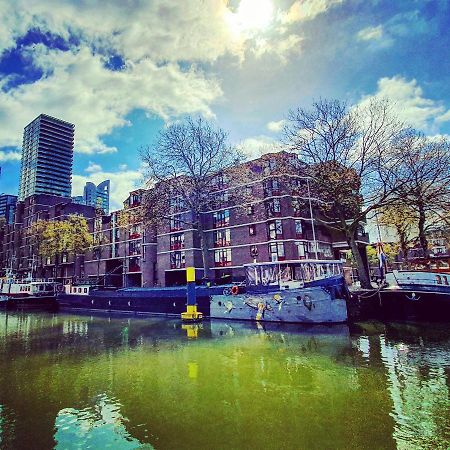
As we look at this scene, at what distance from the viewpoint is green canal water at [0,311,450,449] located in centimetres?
614

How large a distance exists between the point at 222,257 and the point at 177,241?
7.51 metres

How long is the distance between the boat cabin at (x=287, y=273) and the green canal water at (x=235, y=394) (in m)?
6.49

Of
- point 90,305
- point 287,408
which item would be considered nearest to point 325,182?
point 287,408

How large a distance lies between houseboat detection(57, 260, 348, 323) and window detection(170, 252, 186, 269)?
10.8m

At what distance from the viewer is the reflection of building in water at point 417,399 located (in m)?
5.86

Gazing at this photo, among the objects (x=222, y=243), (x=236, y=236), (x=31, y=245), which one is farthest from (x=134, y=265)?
(x=31, y=245)

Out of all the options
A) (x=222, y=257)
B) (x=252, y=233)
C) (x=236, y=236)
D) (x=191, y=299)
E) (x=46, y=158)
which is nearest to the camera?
(x=191, y=299)

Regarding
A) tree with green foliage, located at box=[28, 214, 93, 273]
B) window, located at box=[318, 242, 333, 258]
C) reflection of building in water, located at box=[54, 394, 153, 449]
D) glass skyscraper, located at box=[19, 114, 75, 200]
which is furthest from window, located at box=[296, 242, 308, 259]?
glass skyscraper, located at box=[19, 114, 75, 200]

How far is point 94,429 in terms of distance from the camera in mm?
6754

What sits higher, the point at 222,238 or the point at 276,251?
the point at 222,238

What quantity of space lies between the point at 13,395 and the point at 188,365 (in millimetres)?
5628

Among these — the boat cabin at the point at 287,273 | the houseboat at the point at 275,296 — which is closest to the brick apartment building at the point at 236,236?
the houseboat at the point at 275,296

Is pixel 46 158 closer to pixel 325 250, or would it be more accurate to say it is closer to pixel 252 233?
pixel 252 233

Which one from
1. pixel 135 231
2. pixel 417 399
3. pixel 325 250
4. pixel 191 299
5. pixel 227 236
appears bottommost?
pixel 417 399
